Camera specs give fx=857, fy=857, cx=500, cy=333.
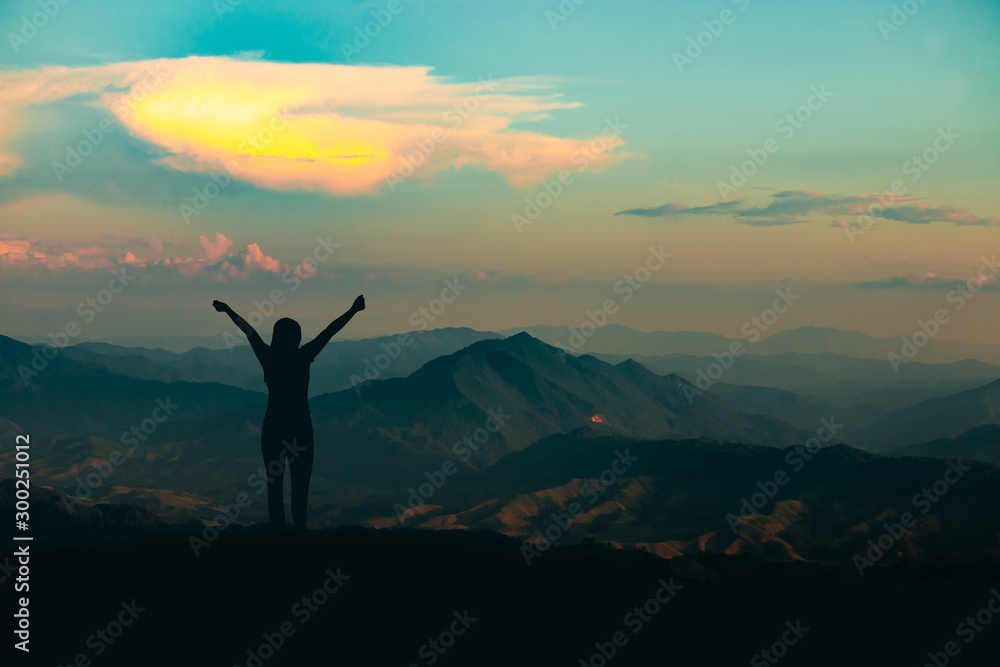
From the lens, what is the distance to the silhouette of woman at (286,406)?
3153 cm

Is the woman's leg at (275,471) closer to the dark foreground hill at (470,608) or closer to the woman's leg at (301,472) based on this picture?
the woman's leg at (301,472)

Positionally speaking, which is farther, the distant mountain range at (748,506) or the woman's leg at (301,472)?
the distant mountain range at (748,506)

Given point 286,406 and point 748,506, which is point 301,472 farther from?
point 748,506

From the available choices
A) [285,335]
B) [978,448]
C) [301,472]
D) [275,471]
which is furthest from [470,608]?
[978,448]

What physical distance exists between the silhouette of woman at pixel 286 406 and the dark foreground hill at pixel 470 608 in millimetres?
3284

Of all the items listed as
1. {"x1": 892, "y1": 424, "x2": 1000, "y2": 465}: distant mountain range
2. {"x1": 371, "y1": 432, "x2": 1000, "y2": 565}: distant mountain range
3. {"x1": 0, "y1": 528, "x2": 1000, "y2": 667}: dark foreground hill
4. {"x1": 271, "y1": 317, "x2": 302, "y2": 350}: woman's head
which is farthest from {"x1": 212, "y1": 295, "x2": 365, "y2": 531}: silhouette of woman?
{"x1": 892, "y1": 424, "x2": 1000, "y2": 465}: distant mountain range

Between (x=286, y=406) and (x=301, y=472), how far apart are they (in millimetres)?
2510

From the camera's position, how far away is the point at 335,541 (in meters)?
29.1

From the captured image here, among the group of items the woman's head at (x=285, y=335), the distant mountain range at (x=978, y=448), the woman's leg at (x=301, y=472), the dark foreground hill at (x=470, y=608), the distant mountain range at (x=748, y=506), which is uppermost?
the woman's head at (x=285, y=335)

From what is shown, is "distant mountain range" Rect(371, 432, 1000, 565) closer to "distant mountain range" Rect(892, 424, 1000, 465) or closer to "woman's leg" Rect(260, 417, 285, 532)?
"distant mountain range" Rect(892, 424, 1000, 465)

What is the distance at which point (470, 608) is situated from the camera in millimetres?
24938

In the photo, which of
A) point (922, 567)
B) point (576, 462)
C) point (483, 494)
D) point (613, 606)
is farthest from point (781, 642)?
point (576, 462)

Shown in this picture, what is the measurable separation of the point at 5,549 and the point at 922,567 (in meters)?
31.1

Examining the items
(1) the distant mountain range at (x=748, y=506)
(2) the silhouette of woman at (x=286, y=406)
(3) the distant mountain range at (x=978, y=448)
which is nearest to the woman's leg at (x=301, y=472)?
(2) the silhouette of woman at (x=286, y=406)
